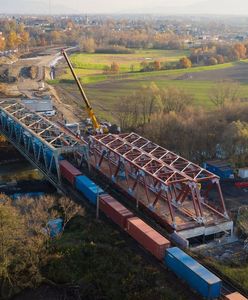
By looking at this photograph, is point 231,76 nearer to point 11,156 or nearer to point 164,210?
point 11,156

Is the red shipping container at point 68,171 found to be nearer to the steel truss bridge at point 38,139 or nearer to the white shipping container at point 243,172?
the steel truss bridge at point 38,139

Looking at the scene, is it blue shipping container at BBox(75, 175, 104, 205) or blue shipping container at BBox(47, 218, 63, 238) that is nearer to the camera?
blue shipping container at BBox(47, 218, 63, 238)

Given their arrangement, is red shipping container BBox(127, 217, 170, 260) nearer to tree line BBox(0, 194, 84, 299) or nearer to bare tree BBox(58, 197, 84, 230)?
bare tree BBox(58, 197, 84, 230)

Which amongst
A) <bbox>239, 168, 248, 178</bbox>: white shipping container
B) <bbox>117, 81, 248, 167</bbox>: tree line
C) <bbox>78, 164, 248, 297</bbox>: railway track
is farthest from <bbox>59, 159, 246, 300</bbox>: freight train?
<bbox>239, 168, 248, 178</bbox>: white shipping container

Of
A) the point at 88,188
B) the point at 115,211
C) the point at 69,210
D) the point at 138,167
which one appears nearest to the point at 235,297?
the point at 115,211

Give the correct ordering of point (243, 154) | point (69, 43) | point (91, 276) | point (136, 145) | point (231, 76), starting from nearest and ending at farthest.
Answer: point (91, 276) < point (136, 145) < point (243, 154) < point (231, 76) < point (69, 43)

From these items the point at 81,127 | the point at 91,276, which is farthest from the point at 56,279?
the point at 81,127
